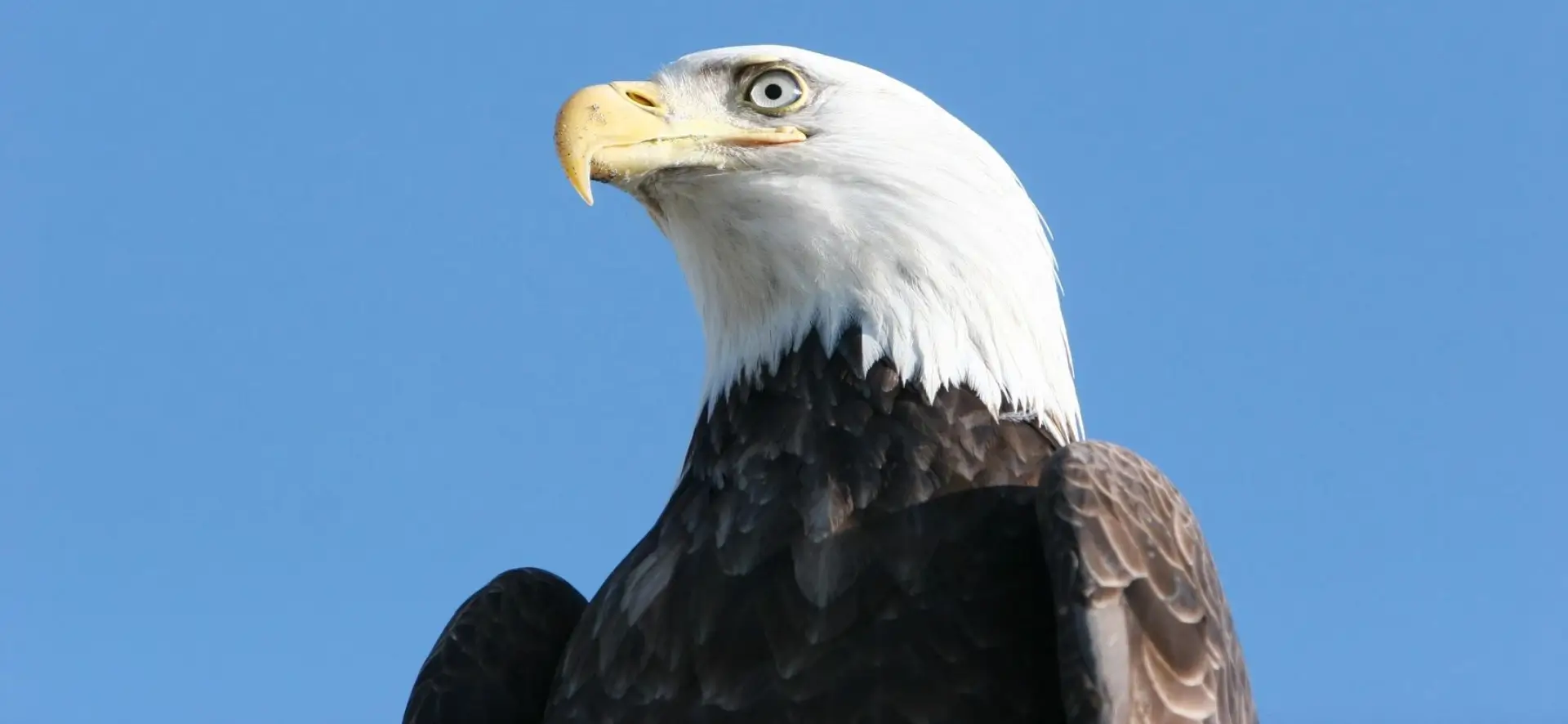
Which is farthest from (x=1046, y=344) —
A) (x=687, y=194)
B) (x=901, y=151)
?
(x=687, y=194)

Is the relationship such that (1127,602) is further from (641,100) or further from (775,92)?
(641,100)

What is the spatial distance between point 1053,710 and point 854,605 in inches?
21.6

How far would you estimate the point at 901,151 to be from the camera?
6.03m

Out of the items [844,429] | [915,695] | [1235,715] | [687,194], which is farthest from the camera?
[687,194]

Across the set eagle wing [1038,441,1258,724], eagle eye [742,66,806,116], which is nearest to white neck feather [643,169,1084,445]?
eagle eye [742,66,806,116]

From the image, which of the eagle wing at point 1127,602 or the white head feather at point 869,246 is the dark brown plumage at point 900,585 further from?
the white head feather at point 869,246

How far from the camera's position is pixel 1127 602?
4.96 meters

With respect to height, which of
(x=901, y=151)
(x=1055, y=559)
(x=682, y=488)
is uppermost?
(x=901, y=151)

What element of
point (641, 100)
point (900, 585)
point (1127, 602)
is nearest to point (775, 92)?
point (641, 100)

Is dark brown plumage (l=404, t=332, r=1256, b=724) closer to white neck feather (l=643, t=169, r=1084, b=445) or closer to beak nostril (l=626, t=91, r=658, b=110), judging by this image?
white neck feather (l=643, t=169, r=1084, b=445)

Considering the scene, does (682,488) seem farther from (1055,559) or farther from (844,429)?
(1055,559)

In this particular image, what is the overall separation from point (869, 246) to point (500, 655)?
161cm

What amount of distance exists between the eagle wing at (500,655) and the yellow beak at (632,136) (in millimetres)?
1313

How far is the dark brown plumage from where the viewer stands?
194 inches
